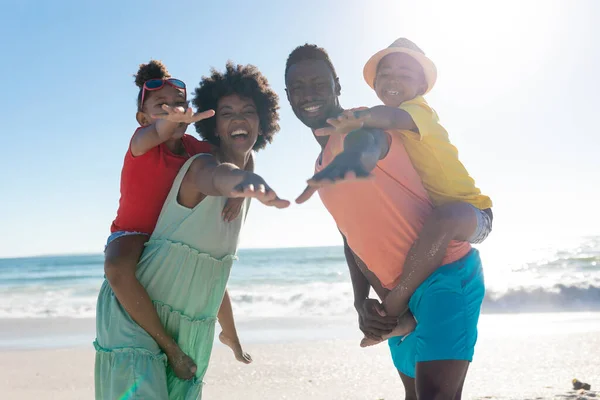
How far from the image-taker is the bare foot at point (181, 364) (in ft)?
8.90

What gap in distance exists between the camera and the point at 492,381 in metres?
6.07

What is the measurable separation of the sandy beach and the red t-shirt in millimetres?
3589

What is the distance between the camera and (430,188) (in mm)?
2572

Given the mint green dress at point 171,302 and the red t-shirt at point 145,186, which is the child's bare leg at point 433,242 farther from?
the red t-shirt at point 145,186

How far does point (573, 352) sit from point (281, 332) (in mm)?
4475

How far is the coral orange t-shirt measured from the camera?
253 centimetres

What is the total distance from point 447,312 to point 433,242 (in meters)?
0.31

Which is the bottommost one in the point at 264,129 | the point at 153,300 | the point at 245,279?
the point at 245,279

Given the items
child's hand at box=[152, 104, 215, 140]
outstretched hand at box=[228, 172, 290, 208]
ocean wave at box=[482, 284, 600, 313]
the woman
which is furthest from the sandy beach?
outstretched hand at box=[228, 172, 290, 208]

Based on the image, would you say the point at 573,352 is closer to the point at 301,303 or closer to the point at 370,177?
the point at 370,177

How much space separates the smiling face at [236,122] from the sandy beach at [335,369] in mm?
3612

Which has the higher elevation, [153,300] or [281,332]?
[153,300]

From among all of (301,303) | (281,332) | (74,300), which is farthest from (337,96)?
(74,300)

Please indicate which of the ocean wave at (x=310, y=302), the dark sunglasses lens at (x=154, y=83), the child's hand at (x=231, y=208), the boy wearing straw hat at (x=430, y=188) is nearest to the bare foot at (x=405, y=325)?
the boy wearing straw hat at (x=430, y=188)
